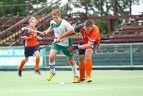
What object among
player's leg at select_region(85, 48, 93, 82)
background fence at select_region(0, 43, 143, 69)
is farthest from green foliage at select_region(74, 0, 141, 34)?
player's leg at select_region(85, 48, 93, 82)

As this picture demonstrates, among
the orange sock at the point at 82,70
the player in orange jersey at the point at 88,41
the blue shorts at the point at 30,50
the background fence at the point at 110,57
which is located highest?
the player in orange jersey at the point at 88,41

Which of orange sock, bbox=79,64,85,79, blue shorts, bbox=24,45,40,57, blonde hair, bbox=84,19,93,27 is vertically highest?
blonde hair, bbox=84,19,93,27

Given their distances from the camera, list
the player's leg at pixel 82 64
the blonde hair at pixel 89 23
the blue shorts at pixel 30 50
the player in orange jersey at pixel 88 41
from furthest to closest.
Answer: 1. the blue shorts at pixel 30 50
2. the player's leg at pixel 82 64
3. the player in orange jersey at pixel 88 41
4. the blonde hair at pixel 89 23

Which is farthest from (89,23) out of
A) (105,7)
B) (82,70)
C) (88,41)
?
(105,7)

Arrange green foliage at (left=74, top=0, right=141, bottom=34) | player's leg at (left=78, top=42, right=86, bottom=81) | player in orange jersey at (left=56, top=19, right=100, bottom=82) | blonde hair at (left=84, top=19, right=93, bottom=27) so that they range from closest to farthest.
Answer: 1. blonde hair at (left=84, top=19, right=93, bottom=27)
2. player in orange jersey at (left=56, top=19, right=100, bottom=82)
3. player's leg at (left=78, top=42, right=86, bottom=81)
4. green foliage at (left=74, top=0, right=141, bottom=34)

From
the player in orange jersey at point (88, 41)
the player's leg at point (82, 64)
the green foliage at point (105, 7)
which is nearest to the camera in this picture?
the player in orange jersey at point (88, 41)

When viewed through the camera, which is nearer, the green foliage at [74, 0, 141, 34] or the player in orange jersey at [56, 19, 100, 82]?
the player in orange jersey at [56, 19, 100, 82]

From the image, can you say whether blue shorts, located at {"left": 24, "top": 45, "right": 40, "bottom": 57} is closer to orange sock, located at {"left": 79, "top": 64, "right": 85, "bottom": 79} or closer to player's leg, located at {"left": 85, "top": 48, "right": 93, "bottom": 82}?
orange sock, located at {"left": 79, "top": 64, "right": 85, "bottom": 79}

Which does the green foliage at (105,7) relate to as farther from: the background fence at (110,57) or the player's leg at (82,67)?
the player's leg at (82,67)

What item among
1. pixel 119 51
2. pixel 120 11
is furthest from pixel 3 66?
pixel 120 11

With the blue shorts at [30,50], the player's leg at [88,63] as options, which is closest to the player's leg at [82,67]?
the player's leg at [88,63]

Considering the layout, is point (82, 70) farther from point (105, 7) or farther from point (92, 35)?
point (105, 7)

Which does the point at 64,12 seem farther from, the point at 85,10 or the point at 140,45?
the point at 140,45

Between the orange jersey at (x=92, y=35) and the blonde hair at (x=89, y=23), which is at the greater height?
the blonde hair at (x=89, y=23)
